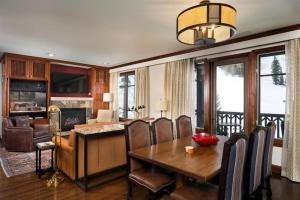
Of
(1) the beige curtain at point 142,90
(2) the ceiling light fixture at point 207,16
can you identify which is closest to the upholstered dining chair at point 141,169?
(2) the ceiling light fixture at point 207,16

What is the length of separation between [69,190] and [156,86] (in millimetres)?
3543

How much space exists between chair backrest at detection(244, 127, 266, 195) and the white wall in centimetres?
342

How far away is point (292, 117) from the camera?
3057mm

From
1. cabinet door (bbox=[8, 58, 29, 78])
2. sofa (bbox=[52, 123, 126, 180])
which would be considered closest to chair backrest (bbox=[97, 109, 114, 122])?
cabinet door (bbox=[8, 58, 29, 78])

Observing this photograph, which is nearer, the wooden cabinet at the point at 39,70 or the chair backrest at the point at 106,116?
the wooden cabinet at the point at 39,70

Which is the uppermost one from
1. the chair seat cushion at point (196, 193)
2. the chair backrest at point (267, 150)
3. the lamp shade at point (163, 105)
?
the lamp shade at point (163, 105)

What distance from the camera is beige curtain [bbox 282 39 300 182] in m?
3.02

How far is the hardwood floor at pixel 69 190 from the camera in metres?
2.53

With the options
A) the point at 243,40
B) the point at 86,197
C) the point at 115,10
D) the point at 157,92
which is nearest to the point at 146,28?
the point at 115,10

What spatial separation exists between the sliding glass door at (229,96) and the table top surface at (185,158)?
70.0 inches

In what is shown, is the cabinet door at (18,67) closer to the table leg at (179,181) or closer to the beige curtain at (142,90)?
the beige curtain at (142,90)

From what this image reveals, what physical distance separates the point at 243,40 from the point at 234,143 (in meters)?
2.99

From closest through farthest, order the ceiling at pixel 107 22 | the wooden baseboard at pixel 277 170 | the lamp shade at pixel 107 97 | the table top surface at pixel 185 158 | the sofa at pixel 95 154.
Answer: the table top surface at pixel 185 158
the ceiling at pixel 107 22
the sofa at pixel 95 154
the wooden baseboard at pixel 277 170
the lamp shade at pixel 107 97

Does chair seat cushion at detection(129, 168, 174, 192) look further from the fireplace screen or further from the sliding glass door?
the fireplace screen
